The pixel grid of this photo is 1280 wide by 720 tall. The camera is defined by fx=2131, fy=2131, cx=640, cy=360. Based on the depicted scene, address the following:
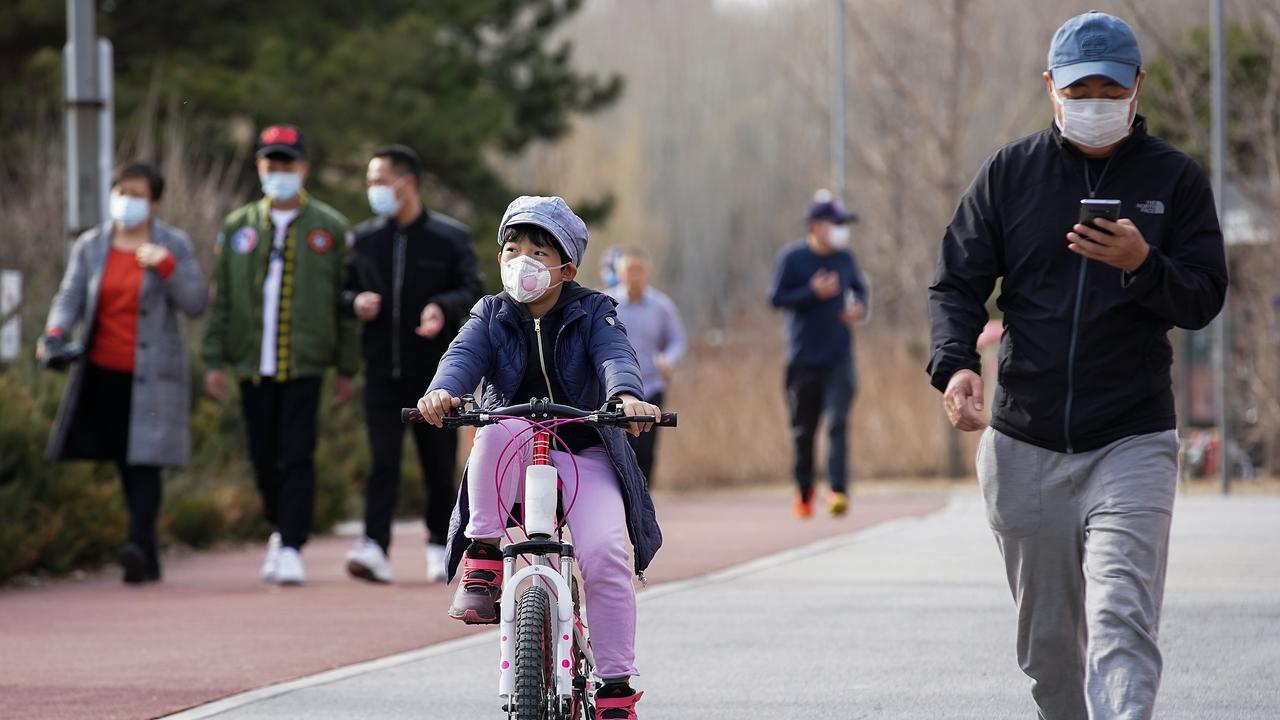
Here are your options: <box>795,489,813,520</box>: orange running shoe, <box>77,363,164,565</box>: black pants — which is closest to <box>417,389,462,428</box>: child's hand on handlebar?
<box>77,363,164,565</box>: black pants

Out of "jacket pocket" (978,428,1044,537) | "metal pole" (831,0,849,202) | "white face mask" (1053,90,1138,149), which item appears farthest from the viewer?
"metal pole" (831,0,849,202)

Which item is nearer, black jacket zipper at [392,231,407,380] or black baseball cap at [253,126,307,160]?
black jacket zipper at [392,231,407,380]

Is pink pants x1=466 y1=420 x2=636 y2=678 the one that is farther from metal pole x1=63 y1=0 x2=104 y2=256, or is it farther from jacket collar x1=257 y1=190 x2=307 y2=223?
metal pole x1=63 y1=0 x2=104 y2=256

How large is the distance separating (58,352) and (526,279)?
582 cm

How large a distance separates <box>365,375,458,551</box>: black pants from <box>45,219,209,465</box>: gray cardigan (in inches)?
42.1

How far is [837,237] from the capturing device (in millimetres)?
15242

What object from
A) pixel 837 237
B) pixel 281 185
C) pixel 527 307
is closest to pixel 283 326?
pixel 281 185

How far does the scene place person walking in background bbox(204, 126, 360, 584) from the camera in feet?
35.8

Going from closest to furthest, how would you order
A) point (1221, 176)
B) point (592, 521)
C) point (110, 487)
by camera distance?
point (592, 521) < point (110, 487) < point (1221, 176)

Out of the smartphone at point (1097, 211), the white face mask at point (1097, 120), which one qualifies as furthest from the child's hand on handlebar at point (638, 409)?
the white face mask at point (1097, 120)

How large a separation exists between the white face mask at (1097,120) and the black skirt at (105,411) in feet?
23.1

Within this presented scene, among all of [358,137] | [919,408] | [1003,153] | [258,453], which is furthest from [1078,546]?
[358,137]

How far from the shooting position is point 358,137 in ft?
83.4

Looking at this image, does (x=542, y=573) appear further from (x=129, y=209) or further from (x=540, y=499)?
(x=129, y=209)
